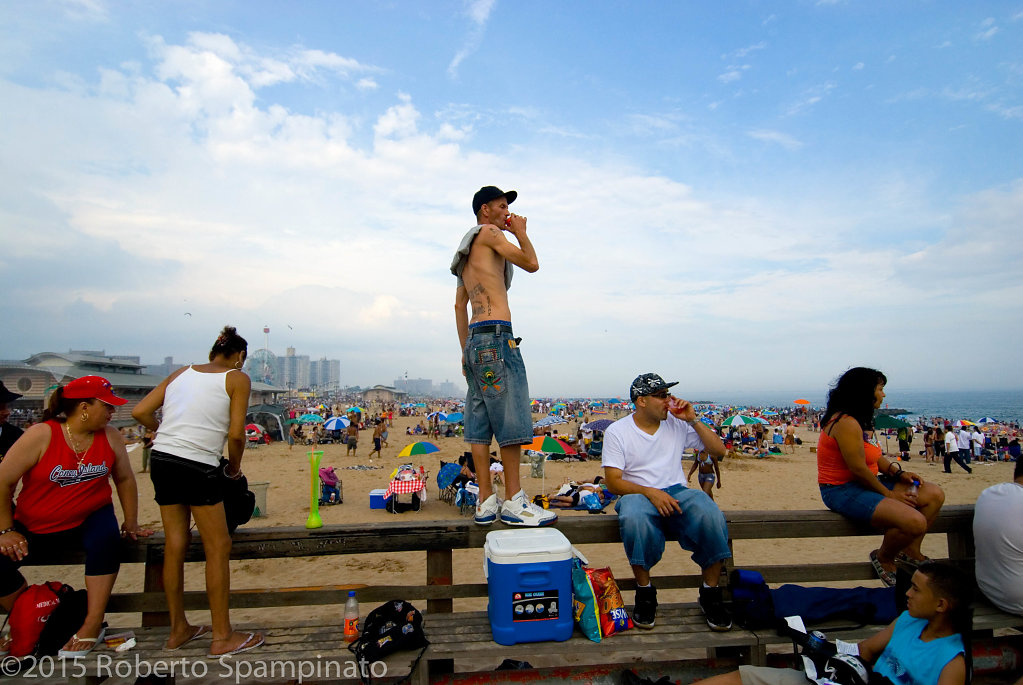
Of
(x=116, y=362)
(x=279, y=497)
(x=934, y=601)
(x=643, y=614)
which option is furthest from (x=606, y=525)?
(x=116, y=362)

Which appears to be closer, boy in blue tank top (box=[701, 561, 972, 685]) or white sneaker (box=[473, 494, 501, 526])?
boy in blue tank top (box=[701, 561, 972, 685])

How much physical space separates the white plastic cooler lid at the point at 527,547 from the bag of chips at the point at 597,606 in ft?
0.61

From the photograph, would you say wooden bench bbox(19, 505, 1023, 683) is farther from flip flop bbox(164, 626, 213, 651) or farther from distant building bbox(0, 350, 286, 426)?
distant building bbox(0, 350, 286, 426)

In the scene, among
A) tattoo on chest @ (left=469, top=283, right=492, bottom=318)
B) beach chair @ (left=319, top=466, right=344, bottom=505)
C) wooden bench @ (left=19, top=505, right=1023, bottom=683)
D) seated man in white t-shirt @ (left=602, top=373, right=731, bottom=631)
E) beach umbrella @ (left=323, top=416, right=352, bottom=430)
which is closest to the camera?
wooden bench @ (left=19, top=505, right=1023, bottom=683)

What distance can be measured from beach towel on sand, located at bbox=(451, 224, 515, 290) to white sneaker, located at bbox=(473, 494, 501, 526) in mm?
1457

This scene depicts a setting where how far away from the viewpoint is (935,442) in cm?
2305

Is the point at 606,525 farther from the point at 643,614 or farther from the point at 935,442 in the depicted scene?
the point at 935,442

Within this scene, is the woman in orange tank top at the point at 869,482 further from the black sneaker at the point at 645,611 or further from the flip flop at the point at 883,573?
the black sneaker at the point at 645,611

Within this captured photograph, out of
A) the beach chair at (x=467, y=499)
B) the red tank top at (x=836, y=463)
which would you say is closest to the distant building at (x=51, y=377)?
the beach chair at (x=467, y=499)

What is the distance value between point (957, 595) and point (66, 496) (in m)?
4.46

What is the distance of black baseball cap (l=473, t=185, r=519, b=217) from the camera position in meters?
3.79

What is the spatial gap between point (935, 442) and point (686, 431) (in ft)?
85.9

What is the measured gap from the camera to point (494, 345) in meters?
3.58

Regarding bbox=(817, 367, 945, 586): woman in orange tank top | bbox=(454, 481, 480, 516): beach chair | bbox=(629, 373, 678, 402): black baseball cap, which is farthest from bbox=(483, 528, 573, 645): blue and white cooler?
bbox=(454, 481, 480, 516): beach chair
